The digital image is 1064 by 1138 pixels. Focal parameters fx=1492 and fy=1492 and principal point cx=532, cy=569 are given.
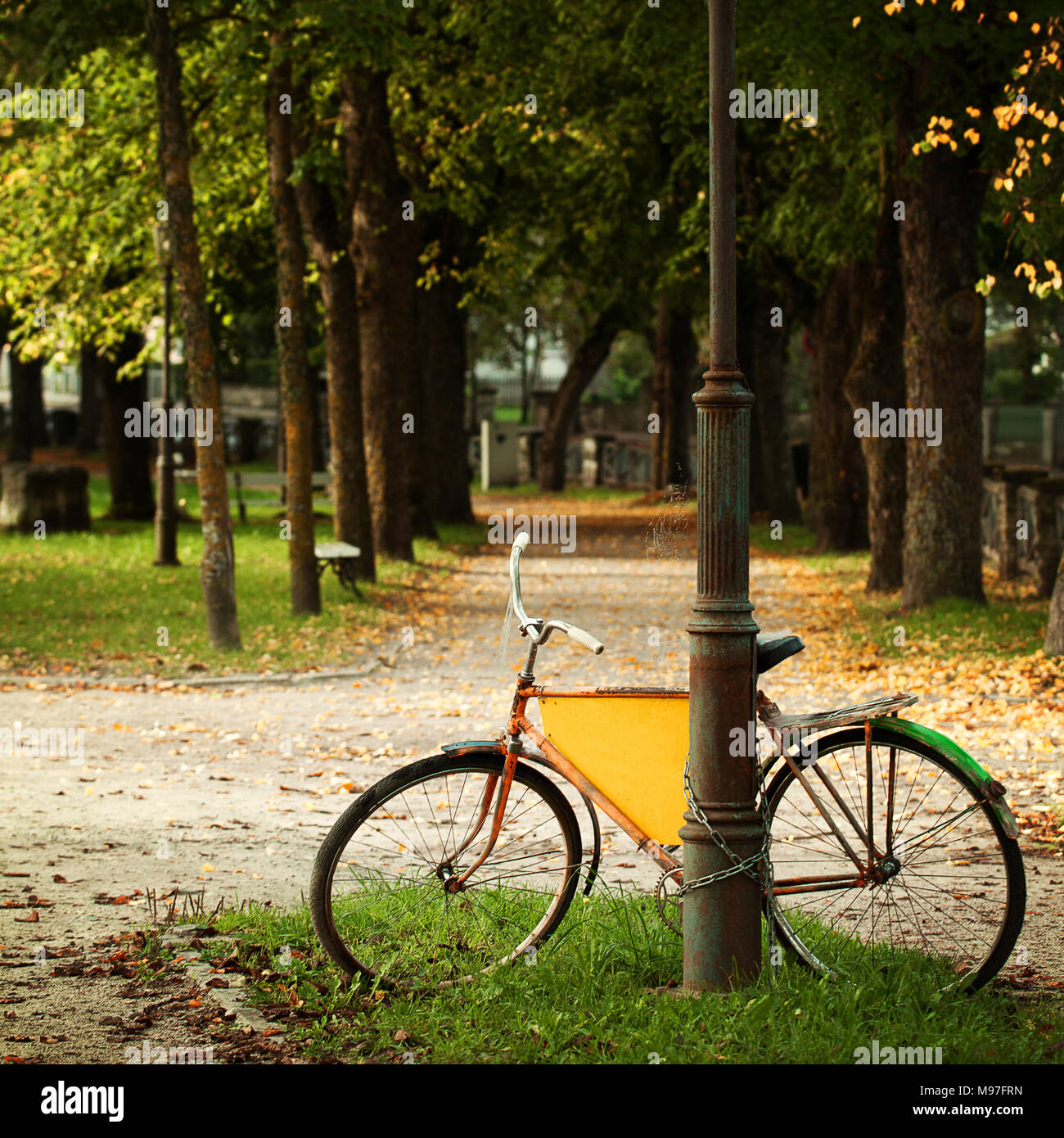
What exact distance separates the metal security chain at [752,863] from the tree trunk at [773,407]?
21525 mm

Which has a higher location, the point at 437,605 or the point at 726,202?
the point at 726,202

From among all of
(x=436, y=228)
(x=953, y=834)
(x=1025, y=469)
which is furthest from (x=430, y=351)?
(x=953, y=834)

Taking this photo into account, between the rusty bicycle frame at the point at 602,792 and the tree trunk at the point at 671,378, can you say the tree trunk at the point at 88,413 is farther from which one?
the rusty bicycle frame at the point at 602,792

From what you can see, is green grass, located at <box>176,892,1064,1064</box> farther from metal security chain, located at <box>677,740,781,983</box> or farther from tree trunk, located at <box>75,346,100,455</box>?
tree trunk, located at <box>75,346,100,455</box>

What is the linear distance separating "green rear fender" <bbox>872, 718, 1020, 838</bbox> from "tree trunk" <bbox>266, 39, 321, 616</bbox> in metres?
10.1

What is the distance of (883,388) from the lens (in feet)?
54.9

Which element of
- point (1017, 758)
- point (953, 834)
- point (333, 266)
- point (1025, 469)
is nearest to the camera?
point (953, 834)

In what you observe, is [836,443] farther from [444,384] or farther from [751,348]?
[444,384]

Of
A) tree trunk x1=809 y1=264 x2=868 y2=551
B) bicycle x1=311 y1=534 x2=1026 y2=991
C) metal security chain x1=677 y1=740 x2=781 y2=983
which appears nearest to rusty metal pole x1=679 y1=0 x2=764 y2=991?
metal security chain x1=677 y1=740 x2=781 y2=983

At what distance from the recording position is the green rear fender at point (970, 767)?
4.62 metres

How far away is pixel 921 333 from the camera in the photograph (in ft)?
45.2
